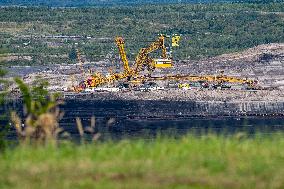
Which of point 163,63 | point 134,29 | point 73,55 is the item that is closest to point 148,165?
point 163,63

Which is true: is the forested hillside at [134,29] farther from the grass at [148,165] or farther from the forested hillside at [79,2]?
the grass at [148,165]

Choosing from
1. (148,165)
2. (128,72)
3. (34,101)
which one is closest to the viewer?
(148,165)

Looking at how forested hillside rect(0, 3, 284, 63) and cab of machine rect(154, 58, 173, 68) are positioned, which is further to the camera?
forested hillside rect(0, 3, 284, 63)

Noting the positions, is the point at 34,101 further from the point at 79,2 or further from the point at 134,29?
the point at 79,2

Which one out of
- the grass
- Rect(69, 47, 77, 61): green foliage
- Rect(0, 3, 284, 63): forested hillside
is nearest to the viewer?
the grass

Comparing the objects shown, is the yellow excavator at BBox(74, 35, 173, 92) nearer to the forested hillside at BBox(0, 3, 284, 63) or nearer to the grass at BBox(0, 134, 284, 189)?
the forested hillside at BBox(0, 3, 284, 63)

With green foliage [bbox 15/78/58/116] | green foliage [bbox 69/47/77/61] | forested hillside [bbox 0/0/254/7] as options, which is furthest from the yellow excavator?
forested hillside [bbox 0/0/254/7]
